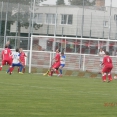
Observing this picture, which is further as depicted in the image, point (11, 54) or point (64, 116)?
point (11, 54)

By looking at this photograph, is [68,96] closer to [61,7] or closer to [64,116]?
[64,116]

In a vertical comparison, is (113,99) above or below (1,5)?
below

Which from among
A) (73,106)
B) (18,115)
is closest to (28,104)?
(73,106)

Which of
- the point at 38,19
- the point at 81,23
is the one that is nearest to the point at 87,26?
the point at 81,23

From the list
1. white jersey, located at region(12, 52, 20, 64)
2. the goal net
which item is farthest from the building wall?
white jersey, located at region(12, 52, 20, 64)

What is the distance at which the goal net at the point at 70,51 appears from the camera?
124ft

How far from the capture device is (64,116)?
13672mm

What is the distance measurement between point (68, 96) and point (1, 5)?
26.3m

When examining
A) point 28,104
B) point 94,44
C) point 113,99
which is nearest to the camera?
point 28,104

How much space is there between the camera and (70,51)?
129ft

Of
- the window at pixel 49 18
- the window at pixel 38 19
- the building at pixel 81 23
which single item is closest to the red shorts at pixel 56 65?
the building at pixel 81 23

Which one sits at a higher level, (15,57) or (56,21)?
(56,21)

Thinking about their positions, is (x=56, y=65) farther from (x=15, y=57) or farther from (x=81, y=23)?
(x=81, y=23)

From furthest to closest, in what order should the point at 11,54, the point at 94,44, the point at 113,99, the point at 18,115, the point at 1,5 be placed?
the point at 1,5
the point at 94,44
the point at 11,54
the point at 113,99
the point at 18,115
